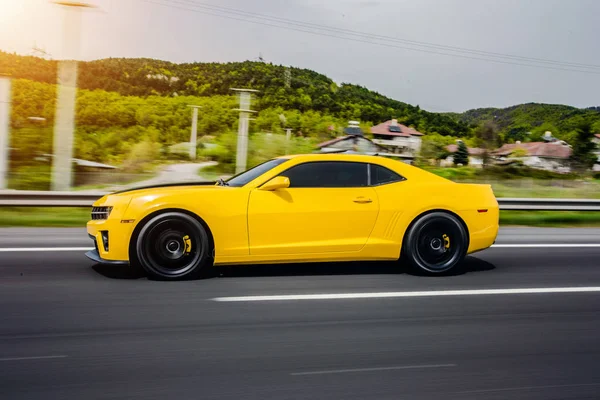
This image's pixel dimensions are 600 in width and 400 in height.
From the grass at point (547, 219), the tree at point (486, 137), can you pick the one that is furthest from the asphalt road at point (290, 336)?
the tree at point (486, 137)

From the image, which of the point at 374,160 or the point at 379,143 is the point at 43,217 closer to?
the point at 374,160

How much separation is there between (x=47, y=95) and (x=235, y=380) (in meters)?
30.2

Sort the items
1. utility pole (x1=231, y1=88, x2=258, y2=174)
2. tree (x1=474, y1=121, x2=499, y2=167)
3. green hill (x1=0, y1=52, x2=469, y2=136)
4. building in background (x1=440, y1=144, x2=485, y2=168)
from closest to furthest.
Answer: utility pole (x1=231, y1=88, x2=258, y2=174) → building in background (x1=440, y1=144, x2=485, y2=168) → green hill (x1=0, y1=52, x2=469, y2=136) → tree (x1=474, y1=121, x2=499, y2=167)

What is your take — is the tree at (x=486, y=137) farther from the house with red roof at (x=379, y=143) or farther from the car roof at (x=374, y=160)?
the car roof at (x=374, y=160)

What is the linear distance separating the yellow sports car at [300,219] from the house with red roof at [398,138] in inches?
1071

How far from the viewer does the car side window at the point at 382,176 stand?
22.5 ft

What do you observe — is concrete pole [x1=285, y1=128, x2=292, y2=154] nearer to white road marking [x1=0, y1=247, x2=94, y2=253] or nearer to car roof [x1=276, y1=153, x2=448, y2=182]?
white road marking [x1=0, y1=247, x2=94, y2=253]

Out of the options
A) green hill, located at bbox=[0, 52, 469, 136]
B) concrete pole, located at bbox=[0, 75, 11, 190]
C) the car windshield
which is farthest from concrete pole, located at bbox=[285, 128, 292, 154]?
the car windshield

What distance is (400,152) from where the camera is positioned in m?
36.0

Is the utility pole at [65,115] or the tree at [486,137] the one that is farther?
the tree at [486,137]

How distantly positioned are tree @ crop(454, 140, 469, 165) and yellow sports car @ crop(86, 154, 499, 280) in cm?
3227

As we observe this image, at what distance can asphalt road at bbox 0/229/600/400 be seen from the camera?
11.9 ft

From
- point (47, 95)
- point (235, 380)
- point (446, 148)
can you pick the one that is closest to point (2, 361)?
point (235, 380)

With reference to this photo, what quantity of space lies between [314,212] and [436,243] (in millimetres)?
1470
